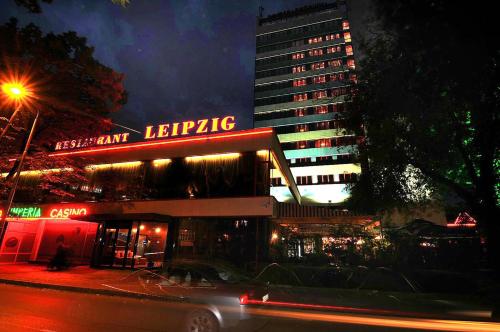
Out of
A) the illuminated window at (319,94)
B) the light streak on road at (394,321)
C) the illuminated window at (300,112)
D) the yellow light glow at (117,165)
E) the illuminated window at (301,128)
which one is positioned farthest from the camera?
the illuminated window at (319,94)

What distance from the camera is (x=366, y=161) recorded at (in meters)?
Result: 15.8

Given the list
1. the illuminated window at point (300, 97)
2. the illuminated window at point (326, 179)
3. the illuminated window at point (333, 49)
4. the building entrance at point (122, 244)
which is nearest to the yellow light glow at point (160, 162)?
the building entrance at point (122, 244)

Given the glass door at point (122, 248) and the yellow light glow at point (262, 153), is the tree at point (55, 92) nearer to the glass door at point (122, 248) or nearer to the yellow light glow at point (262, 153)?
the glass door at point (122, 248)

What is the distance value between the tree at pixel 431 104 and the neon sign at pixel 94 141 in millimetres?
16219

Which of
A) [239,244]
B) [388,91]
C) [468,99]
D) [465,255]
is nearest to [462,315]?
[465,255]

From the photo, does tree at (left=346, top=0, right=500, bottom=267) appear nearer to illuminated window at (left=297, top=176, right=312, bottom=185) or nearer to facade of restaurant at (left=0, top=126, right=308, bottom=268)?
facade of restaurant at (left=0, top=126, right=308, bottom=268)

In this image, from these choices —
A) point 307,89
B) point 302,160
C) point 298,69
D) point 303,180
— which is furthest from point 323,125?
point 298,69

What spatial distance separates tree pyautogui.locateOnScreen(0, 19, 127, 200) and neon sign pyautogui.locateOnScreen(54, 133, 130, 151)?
861 millimetres

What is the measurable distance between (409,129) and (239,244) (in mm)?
10365

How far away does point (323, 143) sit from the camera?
199 ft

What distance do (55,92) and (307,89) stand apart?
57.1 metres

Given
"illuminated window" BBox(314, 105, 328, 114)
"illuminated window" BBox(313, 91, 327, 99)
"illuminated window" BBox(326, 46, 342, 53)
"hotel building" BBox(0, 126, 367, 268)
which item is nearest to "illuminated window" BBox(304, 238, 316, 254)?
"hotel building" BBox(0, 126, 367, 268)

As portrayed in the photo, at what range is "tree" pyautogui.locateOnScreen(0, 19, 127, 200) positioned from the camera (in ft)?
44.0

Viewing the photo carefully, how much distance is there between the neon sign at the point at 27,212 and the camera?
829 inches
